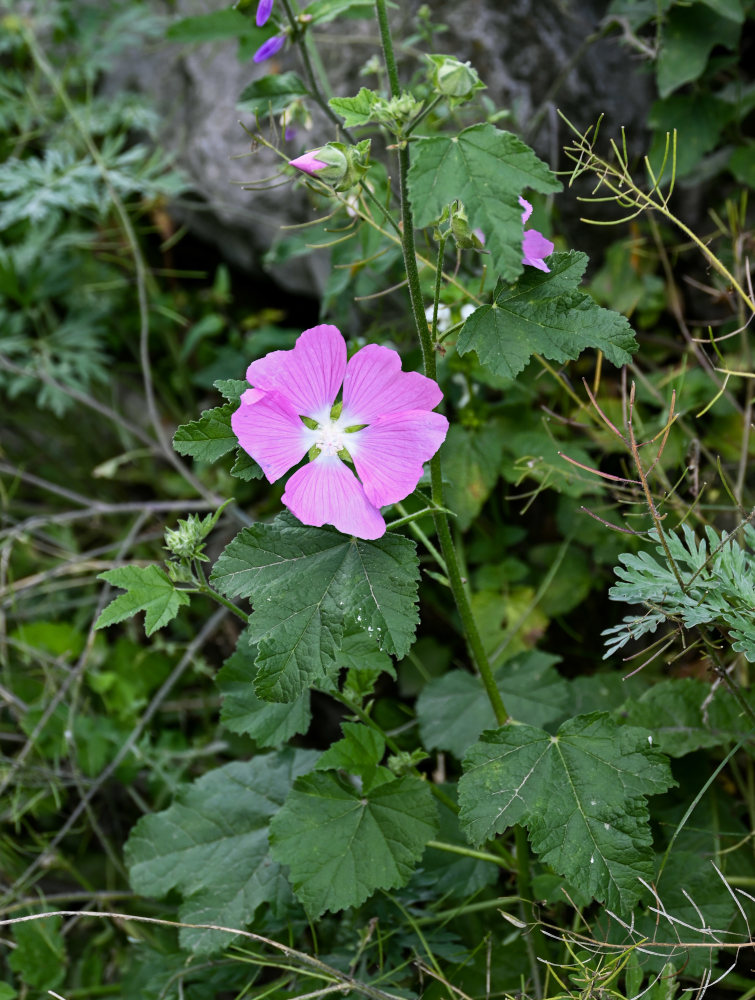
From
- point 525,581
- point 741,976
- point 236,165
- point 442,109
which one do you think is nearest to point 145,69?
point 236,165

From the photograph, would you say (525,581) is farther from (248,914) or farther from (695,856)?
(248,914)

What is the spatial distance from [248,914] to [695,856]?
70 centimetres

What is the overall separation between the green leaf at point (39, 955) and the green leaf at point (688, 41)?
7.26 ft

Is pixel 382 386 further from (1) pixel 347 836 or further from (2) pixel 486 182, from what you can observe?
(1) pixel 347 836

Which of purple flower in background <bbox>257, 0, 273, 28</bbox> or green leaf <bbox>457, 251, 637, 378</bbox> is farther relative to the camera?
purple flower in background <bbox>257, 0, 273, 28</bbox>

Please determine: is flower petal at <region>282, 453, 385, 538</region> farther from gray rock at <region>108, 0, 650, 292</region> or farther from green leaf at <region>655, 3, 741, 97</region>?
green leaf at <region>655, 3, 741, 97</region>

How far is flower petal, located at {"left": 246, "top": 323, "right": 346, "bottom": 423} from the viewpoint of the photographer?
105cm

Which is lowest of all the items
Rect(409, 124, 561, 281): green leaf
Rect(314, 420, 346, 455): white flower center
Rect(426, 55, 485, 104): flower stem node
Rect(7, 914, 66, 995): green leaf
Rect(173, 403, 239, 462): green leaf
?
Rect(7, 914, 66, 995): green leaf

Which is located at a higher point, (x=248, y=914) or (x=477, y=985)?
(x=248, y=914)

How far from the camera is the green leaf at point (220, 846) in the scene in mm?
1353

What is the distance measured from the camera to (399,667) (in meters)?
2.00

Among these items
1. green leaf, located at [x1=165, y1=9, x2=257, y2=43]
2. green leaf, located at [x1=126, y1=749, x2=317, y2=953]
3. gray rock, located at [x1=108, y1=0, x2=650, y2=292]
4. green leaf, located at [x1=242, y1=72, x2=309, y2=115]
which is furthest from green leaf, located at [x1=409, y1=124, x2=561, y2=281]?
green leaf, located at [x1=165, y1=9, x2=257, y2=43]

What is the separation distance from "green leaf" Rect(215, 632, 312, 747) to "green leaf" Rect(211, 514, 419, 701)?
33cm

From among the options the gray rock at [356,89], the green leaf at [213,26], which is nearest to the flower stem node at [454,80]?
the gray rock at [356,89]
